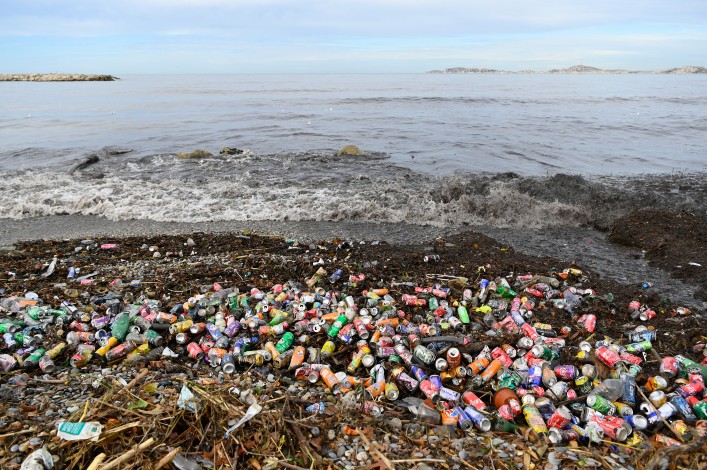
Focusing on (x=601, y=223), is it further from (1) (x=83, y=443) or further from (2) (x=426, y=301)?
(1) (x=83, y=443)

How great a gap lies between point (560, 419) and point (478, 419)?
0.56 meters

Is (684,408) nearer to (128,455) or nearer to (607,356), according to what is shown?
(607,356)

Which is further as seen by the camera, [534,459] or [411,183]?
[411,183]

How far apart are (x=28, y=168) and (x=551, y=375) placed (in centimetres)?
1613

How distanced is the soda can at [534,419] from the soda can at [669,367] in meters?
1.28

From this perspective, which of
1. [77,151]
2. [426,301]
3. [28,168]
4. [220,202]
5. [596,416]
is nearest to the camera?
[596,416]

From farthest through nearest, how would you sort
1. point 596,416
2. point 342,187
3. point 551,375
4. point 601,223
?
1. point 342,187
2. point 601,223
3. point 551,375
4. point 596,416

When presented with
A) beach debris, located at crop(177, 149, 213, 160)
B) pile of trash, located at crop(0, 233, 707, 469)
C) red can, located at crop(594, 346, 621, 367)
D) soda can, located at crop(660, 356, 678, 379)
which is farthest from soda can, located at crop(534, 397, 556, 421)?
beach debris, located at crop(177, 149, 213, 160)

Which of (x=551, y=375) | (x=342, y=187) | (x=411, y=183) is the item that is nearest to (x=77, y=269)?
(x=551, y=375)

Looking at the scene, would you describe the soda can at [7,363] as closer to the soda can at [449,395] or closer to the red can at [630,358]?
the soda can at [449,395]

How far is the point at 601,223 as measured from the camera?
28.8ft

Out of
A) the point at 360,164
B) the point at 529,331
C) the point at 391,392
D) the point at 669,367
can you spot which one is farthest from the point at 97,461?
the point at 360,164

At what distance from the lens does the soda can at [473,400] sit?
11.3 feet

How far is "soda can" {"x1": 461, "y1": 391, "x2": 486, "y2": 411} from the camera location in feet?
11.3
